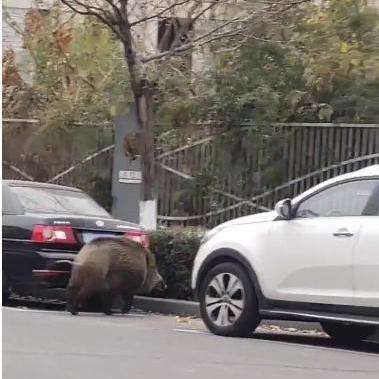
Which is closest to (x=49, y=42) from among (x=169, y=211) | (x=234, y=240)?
(x=169, y=211)

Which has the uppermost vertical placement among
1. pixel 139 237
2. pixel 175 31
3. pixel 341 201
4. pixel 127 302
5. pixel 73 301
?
pixel 175 31

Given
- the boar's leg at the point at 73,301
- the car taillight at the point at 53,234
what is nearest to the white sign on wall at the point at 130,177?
the car taillight at the point at 53,234

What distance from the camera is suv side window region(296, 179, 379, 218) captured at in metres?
9.20

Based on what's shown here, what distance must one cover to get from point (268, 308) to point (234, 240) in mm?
737

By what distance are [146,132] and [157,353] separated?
6.53 metres

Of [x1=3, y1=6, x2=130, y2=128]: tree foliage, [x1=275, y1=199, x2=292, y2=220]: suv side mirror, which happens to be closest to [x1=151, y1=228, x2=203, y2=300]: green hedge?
[x1=275, y1=199, x2=292, y2=220]: suv side mirror

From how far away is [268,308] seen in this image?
9664 millimetres

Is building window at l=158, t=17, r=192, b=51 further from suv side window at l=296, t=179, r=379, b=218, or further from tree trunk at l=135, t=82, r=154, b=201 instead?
suv side window at l=296, t=179, r=379, b=218

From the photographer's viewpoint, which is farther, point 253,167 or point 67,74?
point 67,74

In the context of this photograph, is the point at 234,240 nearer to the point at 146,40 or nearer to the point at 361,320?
the point at 361,320

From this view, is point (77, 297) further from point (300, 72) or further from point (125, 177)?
→ point (300, 72)

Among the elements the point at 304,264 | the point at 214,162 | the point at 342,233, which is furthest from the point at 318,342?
the point at 214,162

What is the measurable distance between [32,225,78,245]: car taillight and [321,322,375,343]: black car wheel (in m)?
3.08

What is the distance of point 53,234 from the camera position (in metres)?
11.7
